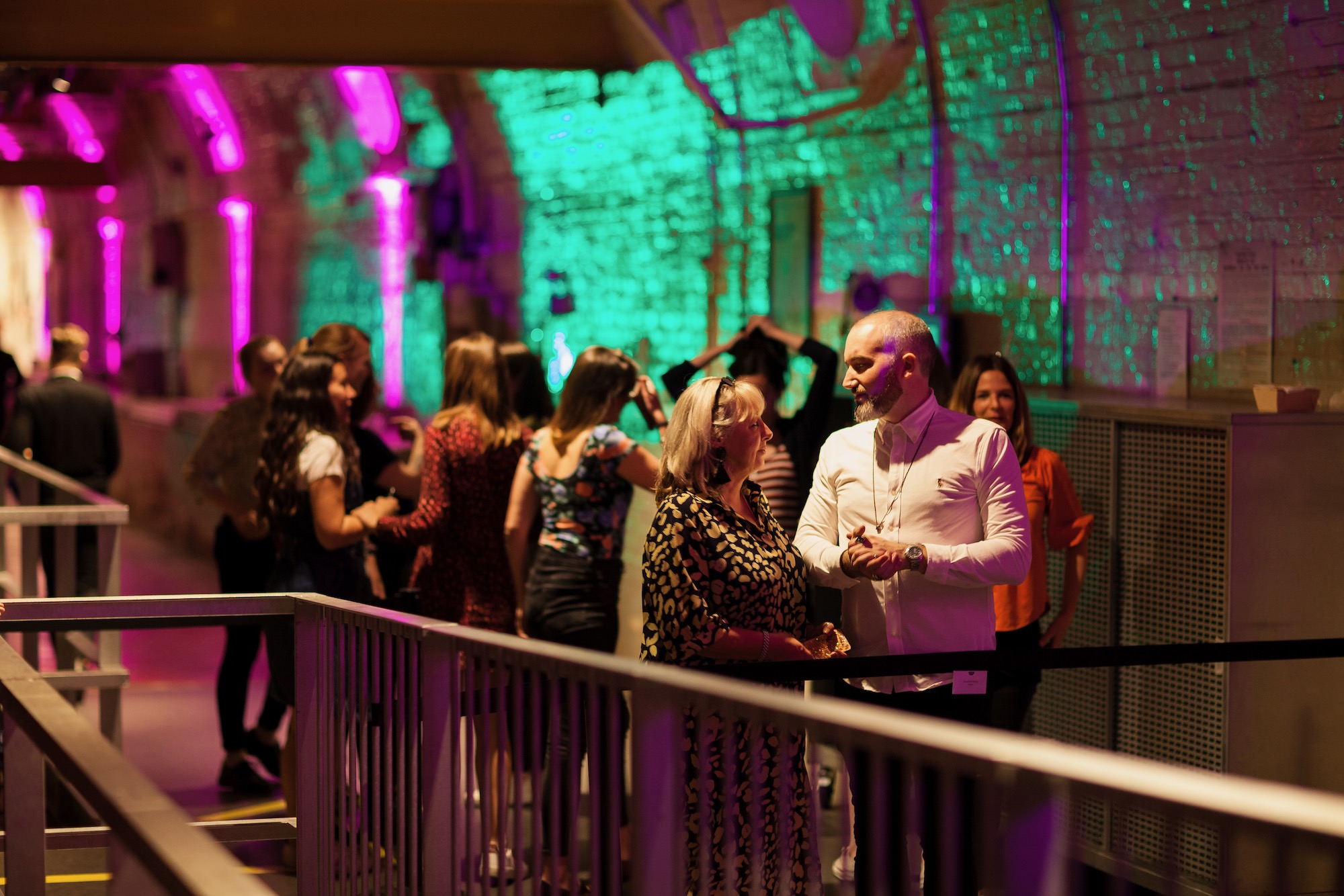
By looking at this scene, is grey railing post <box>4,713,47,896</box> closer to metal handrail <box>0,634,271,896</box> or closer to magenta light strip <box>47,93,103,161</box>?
metal handrail <box>0,634,271,896</box>

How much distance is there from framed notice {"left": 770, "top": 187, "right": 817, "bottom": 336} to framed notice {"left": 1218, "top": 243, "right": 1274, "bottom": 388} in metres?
2.70

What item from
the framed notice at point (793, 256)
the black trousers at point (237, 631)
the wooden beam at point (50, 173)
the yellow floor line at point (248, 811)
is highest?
the wooden beam at point (50, 173)

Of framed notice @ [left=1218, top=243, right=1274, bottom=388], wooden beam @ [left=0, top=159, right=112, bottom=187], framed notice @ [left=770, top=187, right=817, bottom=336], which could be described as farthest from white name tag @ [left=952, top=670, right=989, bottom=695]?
wooden beam @ [left=0, top=159, right=112, bottom=187]

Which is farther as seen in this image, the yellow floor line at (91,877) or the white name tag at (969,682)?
the yellow floor line at (91,877)

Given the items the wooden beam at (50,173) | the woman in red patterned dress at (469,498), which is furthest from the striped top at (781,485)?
the wooden beam at (50,173)

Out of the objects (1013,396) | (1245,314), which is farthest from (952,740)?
(1245,314)

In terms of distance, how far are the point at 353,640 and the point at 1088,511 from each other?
2.92 meters

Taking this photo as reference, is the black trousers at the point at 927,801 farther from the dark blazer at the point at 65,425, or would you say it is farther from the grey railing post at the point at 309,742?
the dark blazer at the point at 65,425

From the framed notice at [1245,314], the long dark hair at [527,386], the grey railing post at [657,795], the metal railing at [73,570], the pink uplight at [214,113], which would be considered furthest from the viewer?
the pink uplight at [214,113]

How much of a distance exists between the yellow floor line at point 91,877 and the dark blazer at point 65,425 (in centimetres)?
419

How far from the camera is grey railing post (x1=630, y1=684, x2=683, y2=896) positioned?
2.05 m

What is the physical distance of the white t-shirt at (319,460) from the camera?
15.6ft

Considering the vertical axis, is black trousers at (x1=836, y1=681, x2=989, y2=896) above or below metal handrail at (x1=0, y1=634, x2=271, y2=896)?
below

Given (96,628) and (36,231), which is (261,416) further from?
(36,231)
